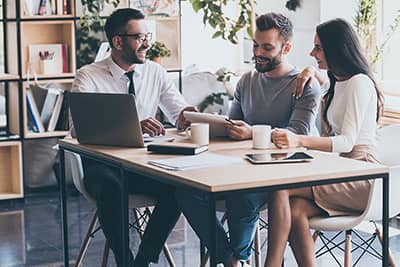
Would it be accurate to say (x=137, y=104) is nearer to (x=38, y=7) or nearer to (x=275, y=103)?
(x=275, y=103)

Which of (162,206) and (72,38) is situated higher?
(72,38)

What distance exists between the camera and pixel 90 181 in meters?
3.88

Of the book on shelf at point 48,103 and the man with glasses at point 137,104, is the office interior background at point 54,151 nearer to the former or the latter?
the book on shelf at point 48,103

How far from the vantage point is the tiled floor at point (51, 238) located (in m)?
4.48

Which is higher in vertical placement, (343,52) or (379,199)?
(343,52)

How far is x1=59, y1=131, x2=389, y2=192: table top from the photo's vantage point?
2.87 m

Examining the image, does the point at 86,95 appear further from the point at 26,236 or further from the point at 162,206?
the point at 26,236

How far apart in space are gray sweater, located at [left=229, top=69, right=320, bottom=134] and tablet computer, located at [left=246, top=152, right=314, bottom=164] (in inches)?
19.9

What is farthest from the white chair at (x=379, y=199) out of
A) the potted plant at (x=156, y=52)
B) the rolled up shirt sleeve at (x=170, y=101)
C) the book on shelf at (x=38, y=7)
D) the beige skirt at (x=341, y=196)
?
the book on shelf at (x=38, y=7)

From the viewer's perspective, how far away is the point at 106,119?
140 inches

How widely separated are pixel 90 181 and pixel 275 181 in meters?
1.24

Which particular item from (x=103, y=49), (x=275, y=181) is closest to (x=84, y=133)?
(x=275, y=181)

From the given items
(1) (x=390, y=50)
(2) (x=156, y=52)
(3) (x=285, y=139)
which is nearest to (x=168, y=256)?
(3) (x=285, y=139)

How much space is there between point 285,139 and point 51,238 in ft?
6.65
